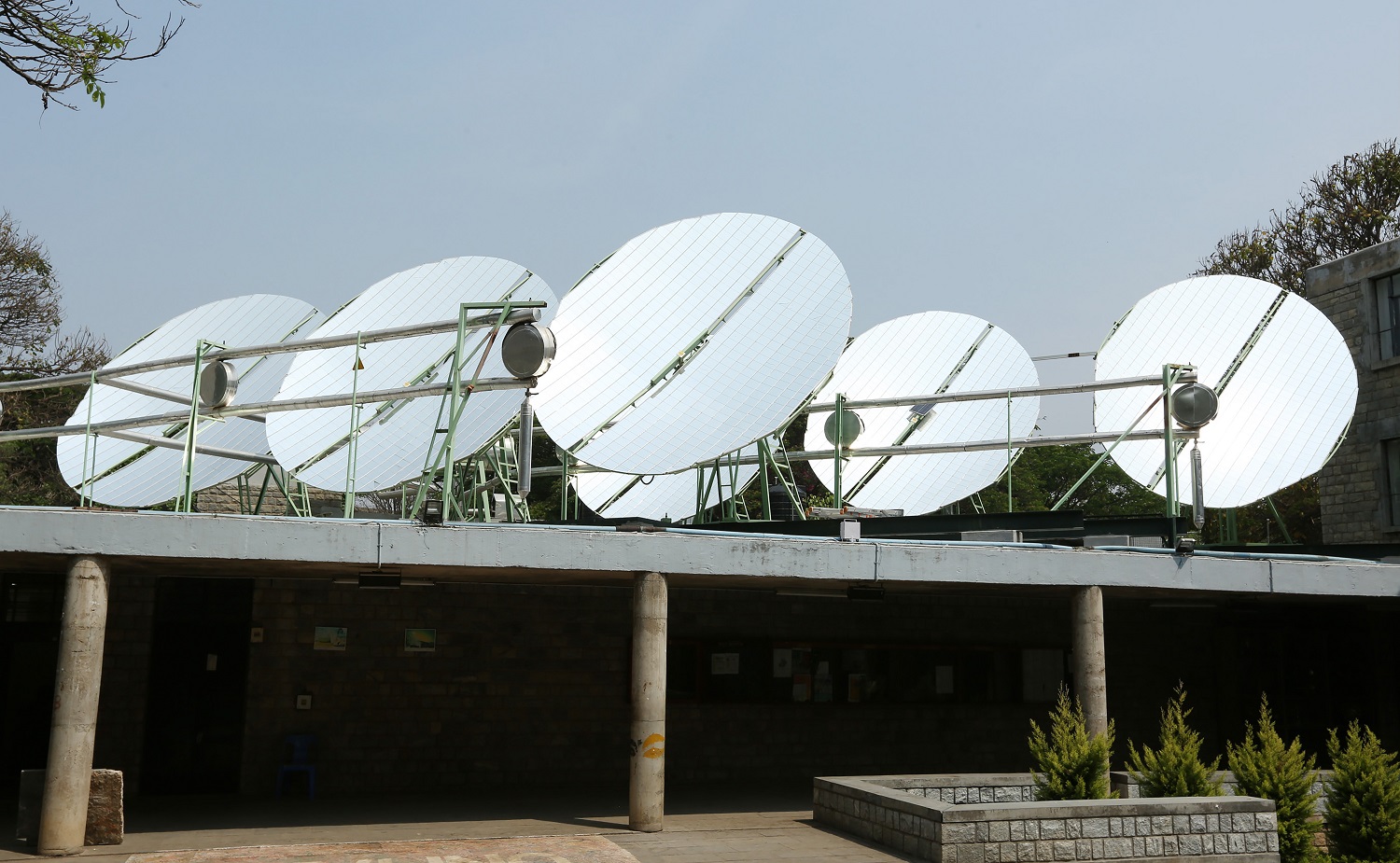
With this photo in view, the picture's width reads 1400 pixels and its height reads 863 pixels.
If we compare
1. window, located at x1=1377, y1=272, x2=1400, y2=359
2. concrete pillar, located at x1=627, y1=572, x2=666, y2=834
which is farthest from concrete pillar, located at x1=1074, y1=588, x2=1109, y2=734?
window, located at x1=1377, y1=272, x2=1400, y2=359

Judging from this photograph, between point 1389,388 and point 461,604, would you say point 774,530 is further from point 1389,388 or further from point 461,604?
point 1389,388

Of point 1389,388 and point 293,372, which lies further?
point 1389,388

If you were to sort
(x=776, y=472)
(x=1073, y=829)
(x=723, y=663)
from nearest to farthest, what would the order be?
(x=1073, y=829)
(x=723, y=663)
(x=776, y=472)

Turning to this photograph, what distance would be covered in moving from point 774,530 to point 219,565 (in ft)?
24.6

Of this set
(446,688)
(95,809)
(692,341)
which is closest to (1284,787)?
(692,341)

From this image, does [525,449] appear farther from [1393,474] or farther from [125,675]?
[1393,474]

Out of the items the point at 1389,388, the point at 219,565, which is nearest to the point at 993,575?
the point at 219,565

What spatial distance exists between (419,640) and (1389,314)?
65.0 feet

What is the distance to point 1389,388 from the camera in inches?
971

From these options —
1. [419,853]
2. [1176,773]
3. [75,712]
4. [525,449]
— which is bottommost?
[419,853]

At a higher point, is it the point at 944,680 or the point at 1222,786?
the point at 944,680

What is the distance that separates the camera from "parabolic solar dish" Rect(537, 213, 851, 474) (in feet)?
54.5

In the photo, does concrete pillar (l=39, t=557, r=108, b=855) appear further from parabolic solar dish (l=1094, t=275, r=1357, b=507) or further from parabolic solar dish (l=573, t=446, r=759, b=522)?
parabolic solar dish (l=1094, t=275, r=1357, b=507)

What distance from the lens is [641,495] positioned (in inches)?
1014
